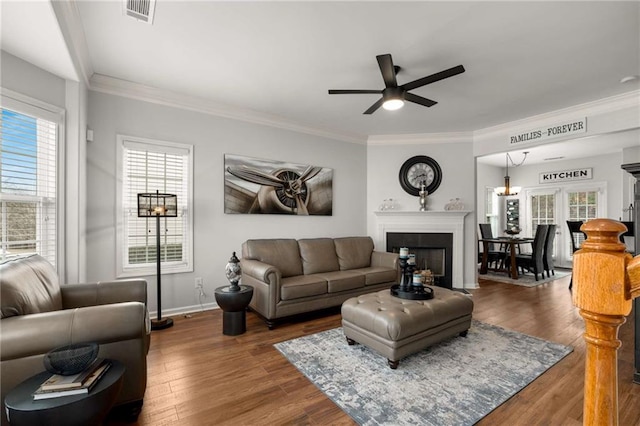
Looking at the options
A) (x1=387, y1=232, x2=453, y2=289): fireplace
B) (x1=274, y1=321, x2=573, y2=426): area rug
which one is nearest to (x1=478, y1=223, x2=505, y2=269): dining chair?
(x1=387, y1=232, x2=453, y2=289): fireplace

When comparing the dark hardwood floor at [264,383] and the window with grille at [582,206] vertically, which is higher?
the window with grille at [582,206]

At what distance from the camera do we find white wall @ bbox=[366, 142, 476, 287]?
5.12 meters

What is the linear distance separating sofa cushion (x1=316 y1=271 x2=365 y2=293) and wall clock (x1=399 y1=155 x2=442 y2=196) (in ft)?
6.99

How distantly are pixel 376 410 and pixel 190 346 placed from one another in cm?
183

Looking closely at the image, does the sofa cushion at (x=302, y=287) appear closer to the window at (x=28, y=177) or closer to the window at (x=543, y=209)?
the window at (x=28, y=177)

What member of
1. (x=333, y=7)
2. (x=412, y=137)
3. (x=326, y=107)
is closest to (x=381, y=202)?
(x=412, y=137)

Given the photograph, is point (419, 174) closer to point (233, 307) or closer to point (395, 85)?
point (395, 85)

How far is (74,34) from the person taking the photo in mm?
2279

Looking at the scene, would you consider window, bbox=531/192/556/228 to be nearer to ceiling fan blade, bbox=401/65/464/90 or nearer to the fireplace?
the fireplace

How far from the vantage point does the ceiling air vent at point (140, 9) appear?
208cm

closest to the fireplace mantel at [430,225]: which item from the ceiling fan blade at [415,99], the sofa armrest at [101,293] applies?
the ceiling fan blade at [415,99]

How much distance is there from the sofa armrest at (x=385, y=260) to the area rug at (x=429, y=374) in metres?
1.45

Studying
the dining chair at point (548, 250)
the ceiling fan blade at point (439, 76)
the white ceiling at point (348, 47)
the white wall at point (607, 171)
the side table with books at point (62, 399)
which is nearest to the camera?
the side table with books at point (62, 399)

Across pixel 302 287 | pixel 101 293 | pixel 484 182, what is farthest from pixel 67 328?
pixel 484 182
